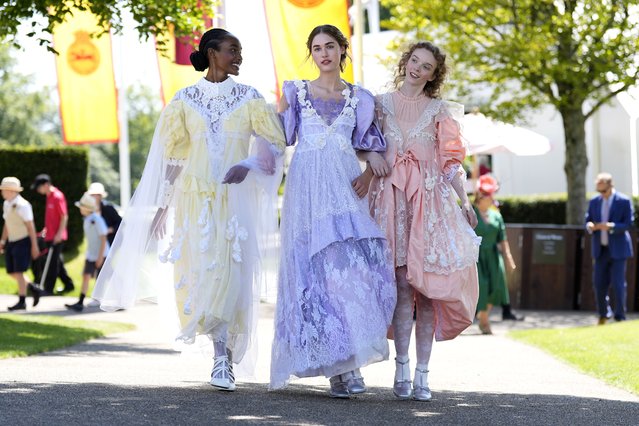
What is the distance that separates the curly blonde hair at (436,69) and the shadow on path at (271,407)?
1.84 metres

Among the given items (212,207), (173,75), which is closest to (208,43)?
(212,207)

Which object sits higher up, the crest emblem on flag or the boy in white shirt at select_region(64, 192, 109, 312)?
the crest emblem on flag

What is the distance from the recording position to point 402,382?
7.96m

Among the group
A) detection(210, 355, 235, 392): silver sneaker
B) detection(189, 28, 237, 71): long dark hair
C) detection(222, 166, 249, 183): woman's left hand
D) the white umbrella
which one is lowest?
detection(210, 355, 235, 392): silver sneaker

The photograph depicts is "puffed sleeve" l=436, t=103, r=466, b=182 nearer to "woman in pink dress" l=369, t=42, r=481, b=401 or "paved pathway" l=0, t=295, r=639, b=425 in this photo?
"woman in pink dress" l=369, t=42, r=481, b=401

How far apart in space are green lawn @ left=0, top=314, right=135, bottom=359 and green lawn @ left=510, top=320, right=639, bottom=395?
4.40m

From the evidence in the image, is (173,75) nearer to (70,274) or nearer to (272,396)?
(70,274)

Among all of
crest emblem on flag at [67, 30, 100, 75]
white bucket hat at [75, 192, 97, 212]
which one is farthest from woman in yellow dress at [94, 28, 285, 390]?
crest emblem on flag at [67, 30, 100, 75]

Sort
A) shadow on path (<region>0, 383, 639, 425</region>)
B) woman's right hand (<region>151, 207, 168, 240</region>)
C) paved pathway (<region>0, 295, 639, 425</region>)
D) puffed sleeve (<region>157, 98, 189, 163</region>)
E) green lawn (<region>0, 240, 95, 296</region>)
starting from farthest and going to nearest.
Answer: green lawn (<region>0, 240, 95, 296</region>) < woman's right hand (<region>151, 207, 168, 240</region>) < puffed sleeve (<region>157, 98, 189, 163</region>) < paved pathway (<region>0, 295, 639, 425</region>) < shadow on path (<region>0, 383, 639, 425</region>)

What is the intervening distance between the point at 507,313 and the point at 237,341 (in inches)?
406

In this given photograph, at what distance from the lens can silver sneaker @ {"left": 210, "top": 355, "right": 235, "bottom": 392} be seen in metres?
7.93

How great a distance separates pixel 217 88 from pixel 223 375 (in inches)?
66.2

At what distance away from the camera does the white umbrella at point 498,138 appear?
21188mm

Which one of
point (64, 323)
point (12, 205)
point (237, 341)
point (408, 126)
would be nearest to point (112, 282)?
point (237, 341)
